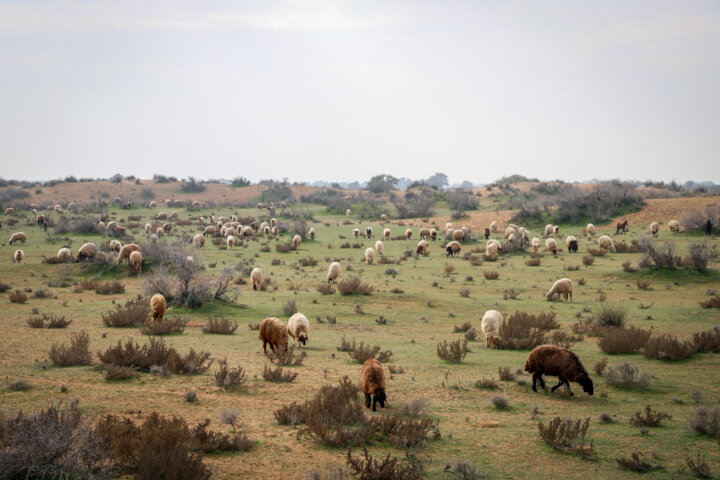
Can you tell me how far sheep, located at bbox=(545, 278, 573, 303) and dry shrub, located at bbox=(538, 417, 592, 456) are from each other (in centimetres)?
1427

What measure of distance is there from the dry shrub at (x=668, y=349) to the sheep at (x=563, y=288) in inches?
326

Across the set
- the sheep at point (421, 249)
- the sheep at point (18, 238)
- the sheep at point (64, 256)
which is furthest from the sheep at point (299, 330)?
the sheep at point (18, 238)

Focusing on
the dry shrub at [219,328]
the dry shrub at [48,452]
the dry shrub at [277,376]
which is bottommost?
the dry shrub at [219,328]

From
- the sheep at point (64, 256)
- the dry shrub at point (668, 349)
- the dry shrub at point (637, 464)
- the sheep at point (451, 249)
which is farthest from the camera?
the sheep at point (451, 249)

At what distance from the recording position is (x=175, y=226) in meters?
51.0

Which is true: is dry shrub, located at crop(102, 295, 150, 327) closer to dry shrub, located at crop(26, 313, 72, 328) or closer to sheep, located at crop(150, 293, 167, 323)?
sheep, located at crop(150, 293, 167, 323)

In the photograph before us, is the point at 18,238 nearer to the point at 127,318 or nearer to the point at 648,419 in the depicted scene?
the point at 127,318

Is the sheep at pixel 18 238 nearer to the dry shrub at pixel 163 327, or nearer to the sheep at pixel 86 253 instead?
the sheep at pixel 86 253

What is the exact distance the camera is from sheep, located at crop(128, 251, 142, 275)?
2488cm

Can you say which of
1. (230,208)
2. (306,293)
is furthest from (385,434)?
(230,208)

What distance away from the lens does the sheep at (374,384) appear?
26.8 ft

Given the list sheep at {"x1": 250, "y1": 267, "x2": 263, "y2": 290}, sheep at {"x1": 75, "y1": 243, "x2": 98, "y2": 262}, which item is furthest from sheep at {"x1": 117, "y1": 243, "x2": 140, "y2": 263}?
sheep at {"x1": 250, "y1": 267, "x2": 263, "y2": 290}

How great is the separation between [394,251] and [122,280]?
64.7ft

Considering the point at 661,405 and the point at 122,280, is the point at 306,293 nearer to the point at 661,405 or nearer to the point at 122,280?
the point at 122,280
